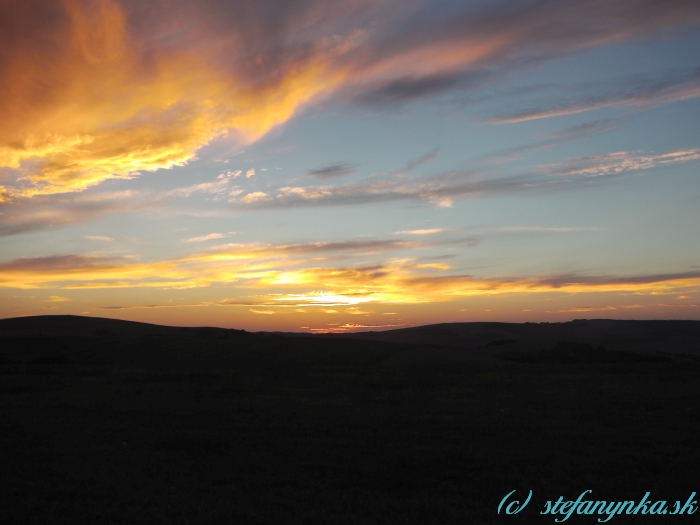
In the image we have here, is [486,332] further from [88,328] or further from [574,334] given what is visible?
[88,328]

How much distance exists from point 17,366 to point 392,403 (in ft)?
104

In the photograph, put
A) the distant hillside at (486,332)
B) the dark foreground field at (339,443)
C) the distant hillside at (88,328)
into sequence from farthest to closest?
the distant hillside at (486,332) < the distant hillside at (88,328) < the dark foreground field at (339,443)

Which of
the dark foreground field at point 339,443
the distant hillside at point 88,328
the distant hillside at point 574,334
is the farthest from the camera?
the distant hillside at point 574,334

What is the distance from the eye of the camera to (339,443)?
16688mm

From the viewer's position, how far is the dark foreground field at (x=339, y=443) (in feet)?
37.5

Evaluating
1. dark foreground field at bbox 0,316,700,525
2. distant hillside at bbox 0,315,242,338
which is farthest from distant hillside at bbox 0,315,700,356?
dark foreground field at bbox 0,316,700,525

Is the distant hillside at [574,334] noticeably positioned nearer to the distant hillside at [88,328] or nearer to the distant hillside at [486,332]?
the distant hillside at [486,332]

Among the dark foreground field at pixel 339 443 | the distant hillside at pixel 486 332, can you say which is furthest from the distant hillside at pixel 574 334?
the dark foreground field at pixel 339 443

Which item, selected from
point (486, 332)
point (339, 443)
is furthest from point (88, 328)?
point (339, 443)

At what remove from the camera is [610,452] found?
15.5 m

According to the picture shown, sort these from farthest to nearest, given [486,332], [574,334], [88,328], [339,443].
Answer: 1. [486,332]
2. [574,334]
3. [88,328]
4. [339,443]

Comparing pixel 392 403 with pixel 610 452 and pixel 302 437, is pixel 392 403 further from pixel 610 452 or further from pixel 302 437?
pixel 610 452

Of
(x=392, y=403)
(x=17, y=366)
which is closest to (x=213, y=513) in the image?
(x=392, y=403)

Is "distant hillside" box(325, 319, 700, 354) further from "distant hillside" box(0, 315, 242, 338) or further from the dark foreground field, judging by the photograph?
the dark foreground field
